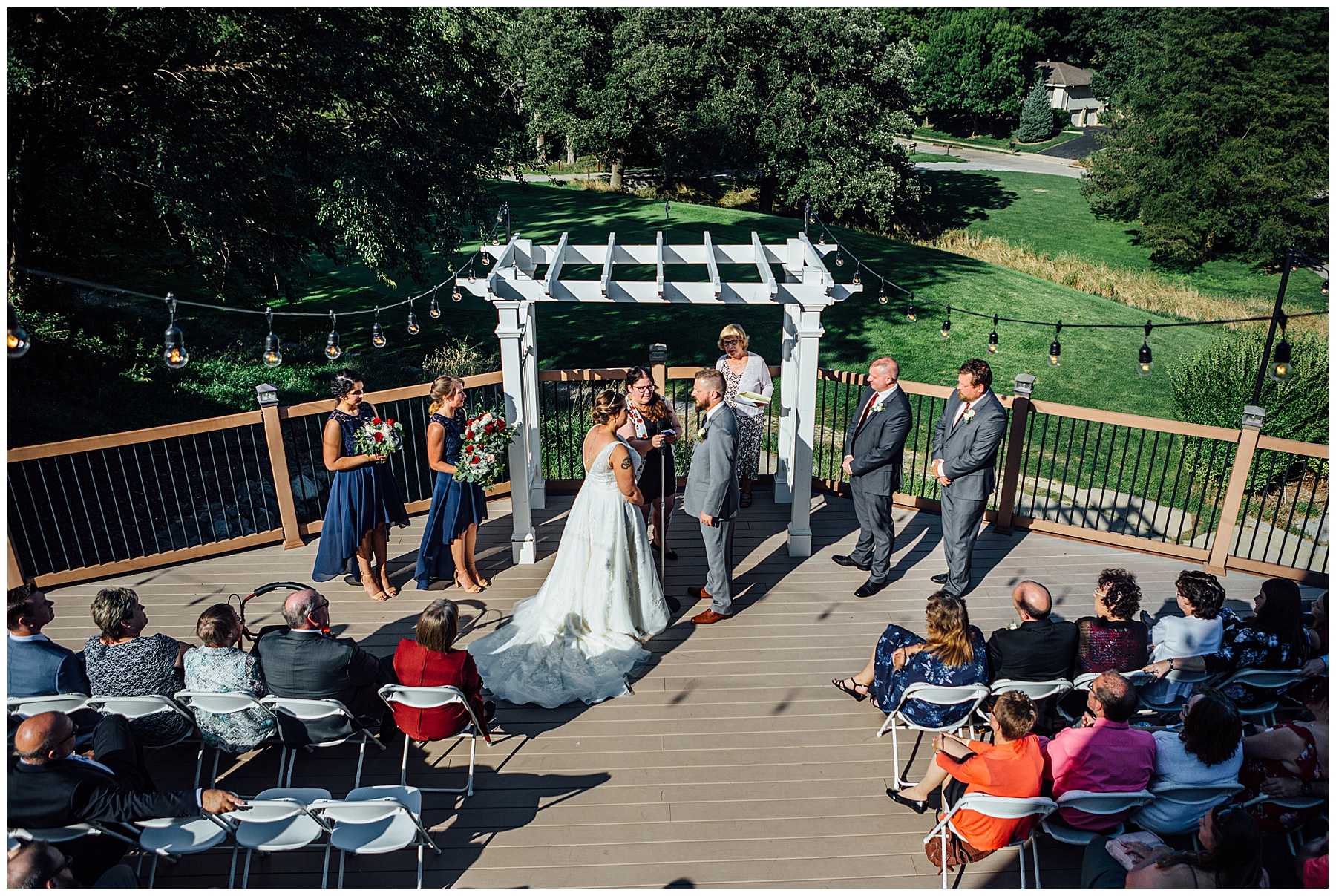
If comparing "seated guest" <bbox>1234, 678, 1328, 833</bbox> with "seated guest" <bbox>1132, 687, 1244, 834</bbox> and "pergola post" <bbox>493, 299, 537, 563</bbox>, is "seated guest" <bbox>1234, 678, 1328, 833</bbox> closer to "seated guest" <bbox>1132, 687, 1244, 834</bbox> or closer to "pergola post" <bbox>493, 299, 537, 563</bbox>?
"seated guest" <bbox>1132, 687, 1244, 834</bbox>

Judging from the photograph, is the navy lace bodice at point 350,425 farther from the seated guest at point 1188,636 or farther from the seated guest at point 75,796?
the seated guest at point 1188,636

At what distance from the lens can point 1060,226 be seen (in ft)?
122

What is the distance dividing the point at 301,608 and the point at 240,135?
1063 centimetres

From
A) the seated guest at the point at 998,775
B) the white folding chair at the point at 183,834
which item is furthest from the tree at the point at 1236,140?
the white folding chair at the point at 183,834

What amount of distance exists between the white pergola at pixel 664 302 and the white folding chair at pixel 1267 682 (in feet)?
10.5

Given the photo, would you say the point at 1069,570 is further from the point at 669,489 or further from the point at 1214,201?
Result: the point at 1214,201

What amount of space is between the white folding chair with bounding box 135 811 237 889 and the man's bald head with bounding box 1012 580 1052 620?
4275 mm

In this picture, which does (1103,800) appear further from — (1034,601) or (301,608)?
(301,608)

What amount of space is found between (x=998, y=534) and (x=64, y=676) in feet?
23.2

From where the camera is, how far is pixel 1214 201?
34.0 meters

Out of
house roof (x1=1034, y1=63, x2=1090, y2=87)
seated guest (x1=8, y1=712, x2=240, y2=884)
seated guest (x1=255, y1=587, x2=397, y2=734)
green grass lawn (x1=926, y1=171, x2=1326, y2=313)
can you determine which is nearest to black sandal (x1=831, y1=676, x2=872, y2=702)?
seated guest (x1=255, y1=587, x2=397, y2=734)

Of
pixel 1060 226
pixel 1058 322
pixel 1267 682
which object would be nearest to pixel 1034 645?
pixel 1267 682

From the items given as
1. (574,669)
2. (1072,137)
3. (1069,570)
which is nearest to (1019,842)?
(574,669)

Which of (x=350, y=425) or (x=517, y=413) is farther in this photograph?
(x=517, y=413)
